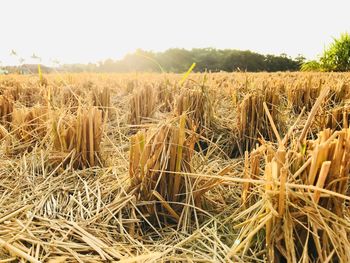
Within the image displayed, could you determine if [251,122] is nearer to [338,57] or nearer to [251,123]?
[251,123]

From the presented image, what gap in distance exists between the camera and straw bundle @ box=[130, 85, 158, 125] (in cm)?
246

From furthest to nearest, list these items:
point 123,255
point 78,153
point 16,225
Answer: point 78,153 < point 16,225 < point 123,255

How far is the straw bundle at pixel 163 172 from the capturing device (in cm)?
116

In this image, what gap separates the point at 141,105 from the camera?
2.47 m

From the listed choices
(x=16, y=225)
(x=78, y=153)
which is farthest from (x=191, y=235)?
(x=78, y=153)

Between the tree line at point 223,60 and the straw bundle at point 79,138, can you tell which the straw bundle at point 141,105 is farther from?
the tree line at point 223,60

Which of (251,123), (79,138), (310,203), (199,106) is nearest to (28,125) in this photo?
(79,138)

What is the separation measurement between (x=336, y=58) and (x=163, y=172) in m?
13.8

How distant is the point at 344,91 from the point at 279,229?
2121mm

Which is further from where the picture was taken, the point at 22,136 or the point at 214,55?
the point at 214,55

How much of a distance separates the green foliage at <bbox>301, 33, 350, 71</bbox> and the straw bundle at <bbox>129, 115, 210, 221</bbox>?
1309 cm

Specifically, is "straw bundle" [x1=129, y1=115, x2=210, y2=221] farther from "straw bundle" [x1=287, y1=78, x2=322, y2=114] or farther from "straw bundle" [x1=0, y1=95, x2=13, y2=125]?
Result: "straw bundle" [x1=287, y1=78, x2=322, y2=114]

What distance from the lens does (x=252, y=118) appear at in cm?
191

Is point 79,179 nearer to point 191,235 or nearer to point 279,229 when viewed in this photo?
point 191,235
